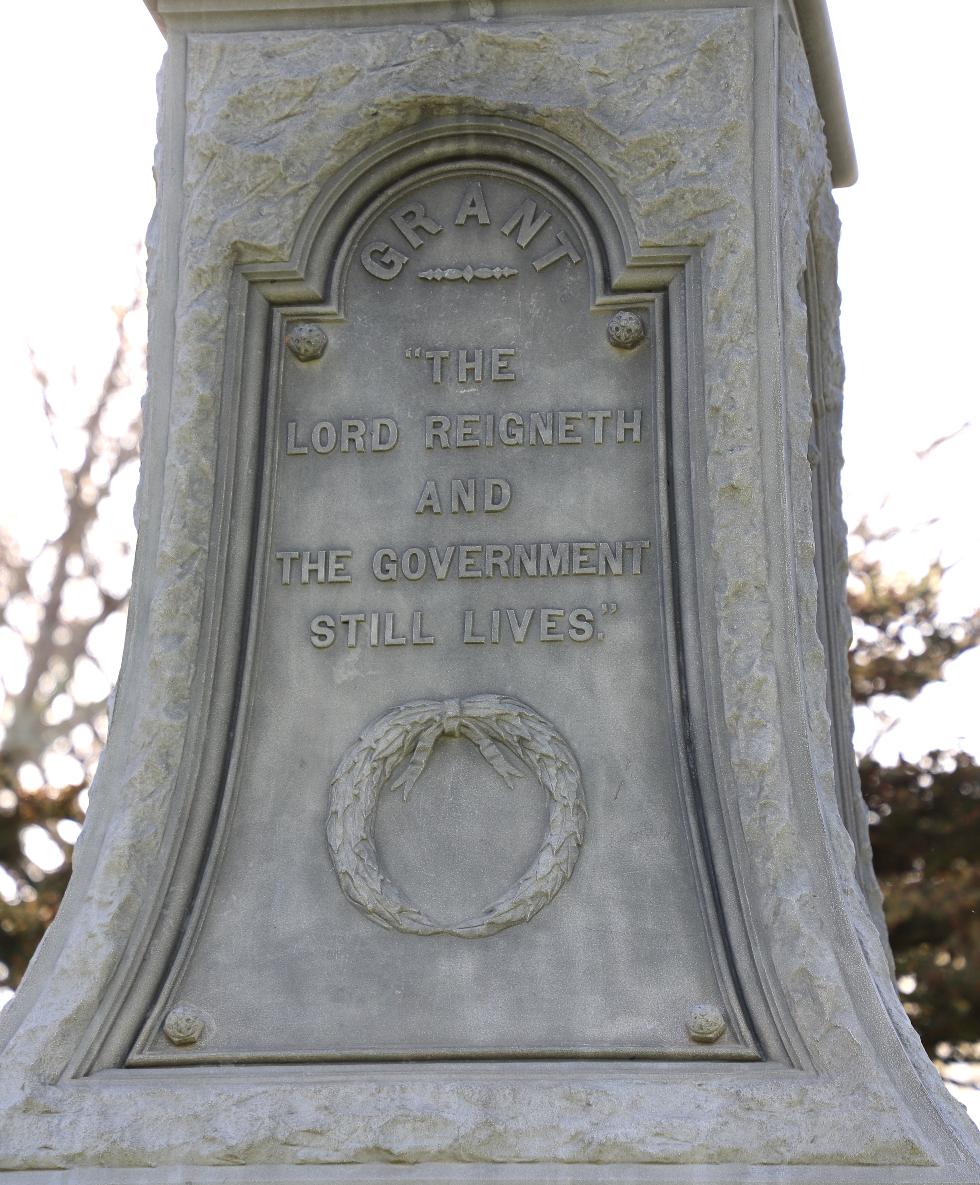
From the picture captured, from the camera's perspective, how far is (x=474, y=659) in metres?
4.68

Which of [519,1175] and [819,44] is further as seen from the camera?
[819,44]

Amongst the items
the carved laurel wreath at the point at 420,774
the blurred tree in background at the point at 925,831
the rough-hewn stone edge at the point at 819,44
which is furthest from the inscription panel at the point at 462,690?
the blurred tree in background at the point at 925,831

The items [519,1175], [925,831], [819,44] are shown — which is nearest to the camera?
[519,1175]

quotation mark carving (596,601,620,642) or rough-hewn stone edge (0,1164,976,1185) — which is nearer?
rough-hewn stone edge (0,1164,976,1185)

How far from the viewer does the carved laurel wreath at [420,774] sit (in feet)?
14.6

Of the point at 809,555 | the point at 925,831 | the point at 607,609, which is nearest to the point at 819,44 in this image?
the point at 809,555

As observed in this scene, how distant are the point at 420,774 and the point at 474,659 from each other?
12.5 inches

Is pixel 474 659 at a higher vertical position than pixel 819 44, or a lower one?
lower

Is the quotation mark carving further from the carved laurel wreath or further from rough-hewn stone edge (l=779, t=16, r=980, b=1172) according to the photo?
rough-hewn stone edge (l=779, t=16, r=980, b=1172)

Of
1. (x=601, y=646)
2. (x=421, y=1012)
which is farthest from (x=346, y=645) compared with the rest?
(x=421, y=1012)

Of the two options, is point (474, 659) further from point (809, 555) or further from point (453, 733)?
point (809, 555)

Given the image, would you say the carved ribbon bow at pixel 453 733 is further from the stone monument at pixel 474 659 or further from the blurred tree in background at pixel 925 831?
the blurred tree in background at pixel 925 831

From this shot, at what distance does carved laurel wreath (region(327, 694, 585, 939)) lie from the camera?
4445mm

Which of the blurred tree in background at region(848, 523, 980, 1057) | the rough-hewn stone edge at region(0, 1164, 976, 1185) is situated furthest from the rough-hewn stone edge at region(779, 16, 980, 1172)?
the blurred tree in background at region(848, 523, 980, 1057)
